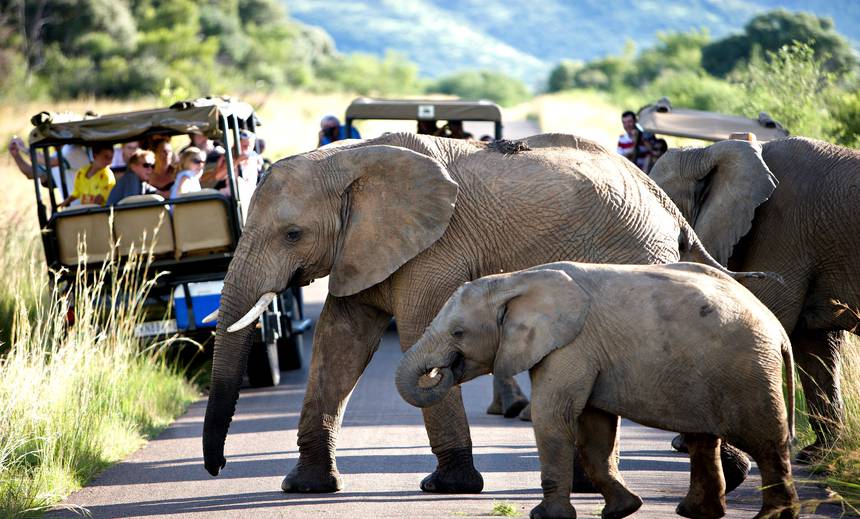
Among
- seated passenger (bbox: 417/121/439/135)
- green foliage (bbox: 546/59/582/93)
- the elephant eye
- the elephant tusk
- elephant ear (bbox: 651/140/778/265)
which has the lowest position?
green foliage (bbox: 546/59/582/93)

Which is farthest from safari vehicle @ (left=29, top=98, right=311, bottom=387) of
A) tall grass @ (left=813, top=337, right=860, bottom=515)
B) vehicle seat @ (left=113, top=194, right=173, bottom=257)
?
tall grass @ (left=813, top=337, right=860, bottom=515)

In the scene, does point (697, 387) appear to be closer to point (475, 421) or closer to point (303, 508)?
point (303, 508)

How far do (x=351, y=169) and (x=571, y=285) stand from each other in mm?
1903

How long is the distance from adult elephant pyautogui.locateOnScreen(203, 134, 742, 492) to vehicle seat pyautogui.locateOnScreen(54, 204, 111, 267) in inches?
180

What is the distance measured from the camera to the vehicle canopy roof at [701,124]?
13297mm

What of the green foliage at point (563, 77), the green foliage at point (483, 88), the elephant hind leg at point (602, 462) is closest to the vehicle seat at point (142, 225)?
the elephant hind leg at point (602, 462)

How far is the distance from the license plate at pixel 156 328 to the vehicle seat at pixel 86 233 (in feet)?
2.33

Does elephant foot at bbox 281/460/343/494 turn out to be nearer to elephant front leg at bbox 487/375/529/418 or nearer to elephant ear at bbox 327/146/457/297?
elephant ear at bbox 327/146/457/297

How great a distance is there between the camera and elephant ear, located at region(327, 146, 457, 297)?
793cm

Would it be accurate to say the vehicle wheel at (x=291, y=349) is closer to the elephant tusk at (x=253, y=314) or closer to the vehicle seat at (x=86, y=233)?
the vehicle seat at (x=86, y=233)

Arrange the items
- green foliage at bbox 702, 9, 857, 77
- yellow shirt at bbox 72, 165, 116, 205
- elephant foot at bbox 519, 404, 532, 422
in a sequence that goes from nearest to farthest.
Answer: elephant foot at bbox 519, 404, 532, 422 < yellow shirt at bbox 72, 165, 116, 205 < green foliage at bbox 702, 9, 857, 77

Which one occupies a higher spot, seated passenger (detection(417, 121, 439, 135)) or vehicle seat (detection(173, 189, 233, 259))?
vehicle seat (detection(173, 189, 233, 259))

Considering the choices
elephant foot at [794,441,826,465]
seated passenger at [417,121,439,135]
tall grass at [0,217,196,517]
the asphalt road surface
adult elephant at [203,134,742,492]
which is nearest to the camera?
the asphalt road surface

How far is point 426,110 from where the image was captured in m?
17.3
